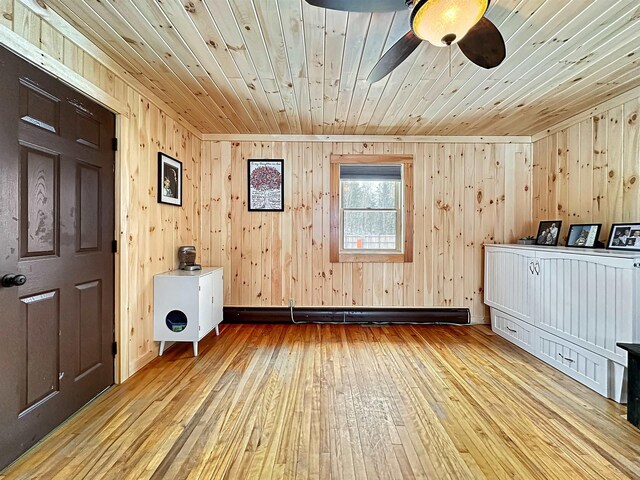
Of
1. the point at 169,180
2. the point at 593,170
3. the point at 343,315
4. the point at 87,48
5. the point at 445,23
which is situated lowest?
the point at 343,315

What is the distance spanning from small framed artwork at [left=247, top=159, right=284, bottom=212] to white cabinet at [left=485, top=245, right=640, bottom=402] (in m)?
2.83

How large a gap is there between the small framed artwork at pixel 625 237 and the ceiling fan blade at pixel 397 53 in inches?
96.9

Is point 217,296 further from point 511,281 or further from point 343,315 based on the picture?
point 511,281

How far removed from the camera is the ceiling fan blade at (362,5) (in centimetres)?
142

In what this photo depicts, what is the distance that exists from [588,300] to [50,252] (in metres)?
3.78

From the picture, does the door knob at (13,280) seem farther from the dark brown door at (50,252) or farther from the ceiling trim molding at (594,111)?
the ceiling trim molding at (594,111)

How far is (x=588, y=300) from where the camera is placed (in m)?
2.44

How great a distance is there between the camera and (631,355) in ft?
6.57

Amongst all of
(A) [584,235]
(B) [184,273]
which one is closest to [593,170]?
(A) [584,235]

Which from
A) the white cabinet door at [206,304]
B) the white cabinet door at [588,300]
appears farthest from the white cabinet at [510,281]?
the white cabinet door at [206,304]

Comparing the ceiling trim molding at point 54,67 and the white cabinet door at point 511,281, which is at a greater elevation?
the ceiling trim molding at point 54,67

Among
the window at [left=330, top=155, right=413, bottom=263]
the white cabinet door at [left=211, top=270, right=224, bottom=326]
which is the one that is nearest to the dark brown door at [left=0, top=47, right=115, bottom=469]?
the white cabinet door at [left=211, top=270, right=224, bottom=326]

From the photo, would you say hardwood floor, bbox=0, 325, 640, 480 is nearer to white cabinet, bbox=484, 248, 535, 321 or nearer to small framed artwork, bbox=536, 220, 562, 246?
white cabinet, bbox=484, 248, 535, 321

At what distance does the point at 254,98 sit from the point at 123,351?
2.48 m
